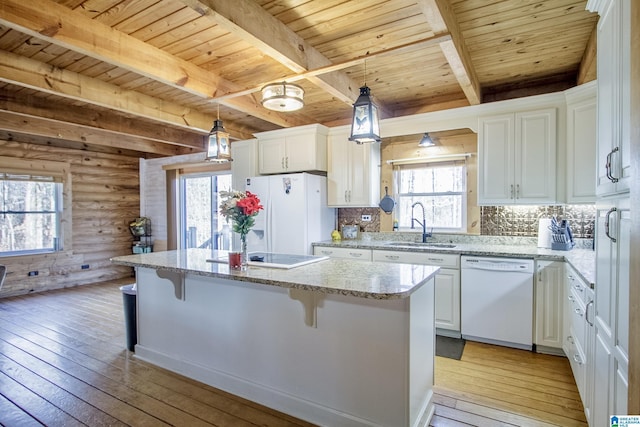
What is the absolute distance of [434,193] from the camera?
160 inches

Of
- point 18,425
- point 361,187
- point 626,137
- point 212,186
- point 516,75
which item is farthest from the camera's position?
point 212,186

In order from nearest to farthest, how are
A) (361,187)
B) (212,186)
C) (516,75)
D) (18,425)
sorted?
(18,425)
(516,75)
(361,187)
(212,186)

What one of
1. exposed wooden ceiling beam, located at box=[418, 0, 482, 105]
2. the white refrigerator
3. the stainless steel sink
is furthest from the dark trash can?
exposed wooden ceiling beam, located at box=[418, 0, 482, 105]

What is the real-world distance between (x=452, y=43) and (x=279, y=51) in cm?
116

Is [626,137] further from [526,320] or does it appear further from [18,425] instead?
[18,425]

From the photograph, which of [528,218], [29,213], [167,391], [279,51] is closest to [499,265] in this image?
[528,218]

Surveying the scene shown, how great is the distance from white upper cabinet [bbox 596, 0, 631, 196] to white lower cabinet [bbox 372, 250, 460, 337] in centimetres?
186

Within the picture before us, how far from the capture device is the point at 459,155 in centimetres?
383

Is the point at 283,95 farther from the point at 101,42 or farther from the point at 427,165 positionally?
the point at 427,165

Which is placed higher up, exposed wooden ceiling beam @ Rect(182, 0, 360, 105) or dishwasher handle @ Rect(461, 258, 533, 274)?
exposed wooden ceiling beam @ Rect(182, 0, 360, 105)

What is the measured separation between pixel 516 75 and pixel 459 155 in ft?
3.06

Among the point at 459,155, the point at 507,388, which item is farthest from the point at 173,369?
the point at 459,155

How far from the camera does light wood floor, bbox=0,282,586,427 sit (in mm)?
2115

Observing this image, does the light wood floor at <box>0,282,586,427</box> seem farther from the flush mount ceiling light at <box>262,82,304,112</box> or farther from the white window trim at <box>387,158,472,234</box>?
the flush mount ceiling light at <box>262,82,304,112</box>
